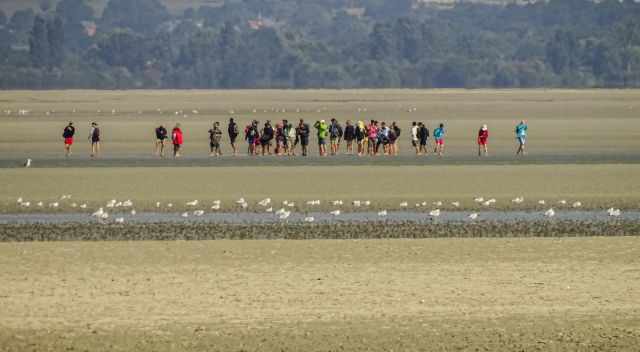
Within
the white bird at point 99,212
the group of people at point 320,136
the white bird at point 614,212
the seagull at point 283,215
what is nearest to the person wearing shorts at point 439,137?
the group of people at point 320,136

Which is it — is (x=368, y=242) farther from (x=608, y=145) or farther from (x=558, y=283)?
(x=608, y=145)

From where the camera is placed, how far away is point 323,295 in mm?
19406

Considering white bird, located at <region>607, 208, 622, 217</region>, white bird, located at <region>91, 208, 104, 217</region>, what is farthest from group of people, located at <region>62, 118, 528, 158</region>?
white bird, located at <region>607, 208, 622, 217</region>

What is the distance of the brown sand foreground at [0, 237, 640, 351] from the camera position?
16734mm

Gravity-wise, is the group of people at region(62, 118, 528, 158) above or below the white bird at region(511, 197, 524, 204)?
above

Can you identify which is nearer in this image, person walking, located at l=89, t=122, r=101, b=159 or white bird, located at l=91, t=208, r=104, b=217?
white bird, located at l=91, t=208, r=104, b=217

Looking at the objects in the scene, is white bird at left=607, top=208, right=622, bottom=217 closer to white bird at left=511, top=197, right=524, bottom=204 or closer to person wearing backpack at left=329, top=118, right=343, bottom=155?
white bird at left=511, top=197, right=524, bottom=204

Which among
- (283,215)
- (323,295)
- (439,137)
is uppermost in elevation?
(439,137)

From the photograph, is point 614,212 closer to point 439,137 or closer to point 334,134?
point 439,137

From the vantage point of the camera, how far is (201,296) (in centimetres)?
1939

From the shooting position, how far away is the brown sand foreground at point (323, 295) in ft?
54.9

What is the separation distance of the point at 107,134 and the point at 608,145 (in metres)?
22.0

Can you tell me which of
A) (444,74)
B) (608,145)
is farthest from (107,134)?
(444,74)

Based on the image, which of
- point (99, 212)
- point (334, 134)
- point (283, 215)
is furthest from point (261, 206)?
point (334, 134)
